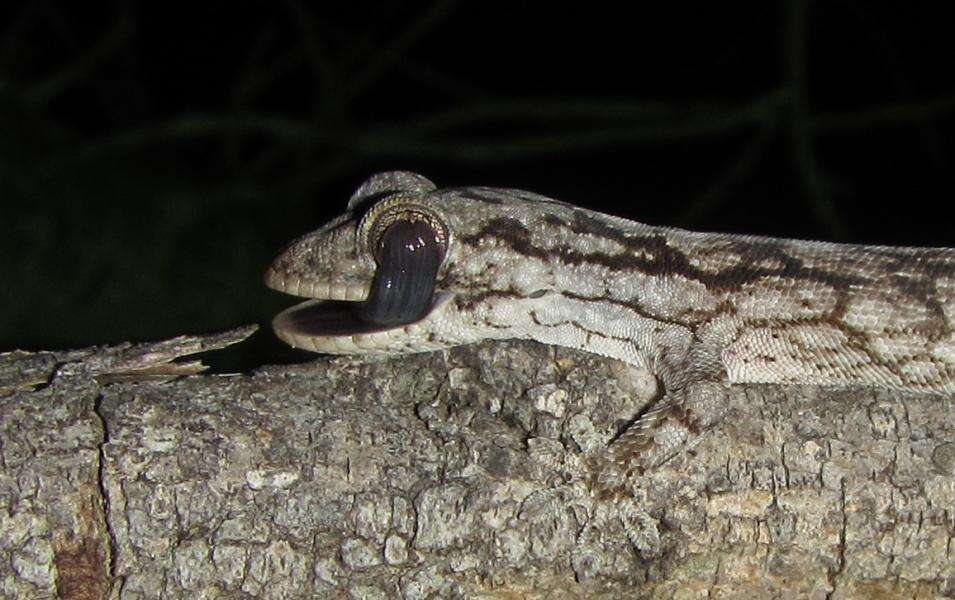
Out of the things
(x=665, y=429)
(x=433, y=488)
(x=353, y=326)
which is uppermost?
(x=353, y=326)

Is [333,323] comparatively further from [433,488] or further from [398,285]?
[433,488]

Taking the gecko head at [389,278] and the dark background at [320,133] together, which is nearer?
the gecko head at [389,278]

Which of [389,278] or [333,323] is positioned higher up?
[389,278]

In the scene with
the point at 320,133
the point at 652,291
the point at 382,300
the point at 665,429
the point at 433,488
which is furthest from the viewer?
the point at 320,133

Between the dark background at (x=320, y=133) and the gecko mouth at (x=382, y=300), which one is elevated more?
the dark background at (x=320, y=133)

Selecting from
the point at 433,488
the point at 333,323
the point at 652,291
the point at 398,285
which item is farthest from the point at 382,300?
the point at 652,291

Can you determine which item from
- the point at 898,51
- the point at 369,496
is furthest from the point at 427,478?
the point at 898,51

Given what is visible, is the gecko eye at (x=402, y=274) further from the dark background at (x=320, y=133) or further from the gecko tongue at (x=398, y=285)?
the dark background at (x=320, y=133)

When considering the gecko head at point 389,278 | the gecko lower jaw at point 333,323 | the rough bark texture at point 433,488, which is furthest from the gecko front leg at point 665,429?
the gecko lower jaw at point 333,323
